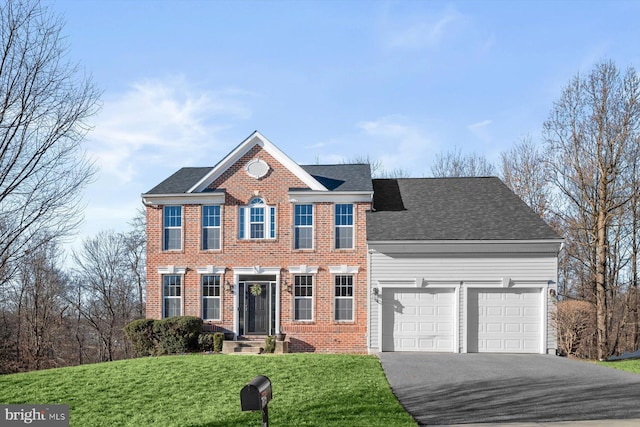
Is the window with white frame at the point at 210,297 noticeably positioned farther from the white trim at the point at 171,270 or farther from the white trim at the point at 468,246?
the white trim at the point at 468,246

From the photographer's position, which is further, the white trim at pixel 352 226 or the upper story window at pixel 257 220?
the upper story window at pixel 257 220

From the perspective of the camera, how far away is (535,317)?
2080 centimetres

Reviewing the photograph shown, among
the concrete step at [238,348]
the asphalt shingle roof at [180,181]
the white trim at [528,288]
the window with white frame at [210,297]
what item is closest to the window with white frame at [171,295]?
the window with white frame at [210,297]

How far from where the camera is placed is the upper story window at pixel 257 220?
76.6 ft

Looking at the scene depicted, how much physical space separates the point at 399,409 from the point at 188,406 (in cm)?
413

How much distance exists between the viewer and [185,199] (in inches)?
928

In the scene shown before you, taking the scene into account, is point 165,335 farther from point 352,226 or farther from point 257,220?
point 352,226

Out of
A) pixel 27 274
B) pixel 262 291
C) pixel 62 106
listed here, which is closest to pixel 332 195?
pixel 262 291

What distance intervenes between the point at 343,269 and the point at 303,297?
190cm

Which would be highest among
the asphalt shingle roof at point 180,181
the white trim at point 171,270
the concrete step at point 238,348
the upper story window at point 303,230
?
the asphalt shingle roof at point 180,181

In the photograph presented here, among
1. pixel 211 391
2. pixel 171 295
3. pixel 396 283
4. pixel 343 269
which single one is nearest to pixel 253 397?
pixel 211 391

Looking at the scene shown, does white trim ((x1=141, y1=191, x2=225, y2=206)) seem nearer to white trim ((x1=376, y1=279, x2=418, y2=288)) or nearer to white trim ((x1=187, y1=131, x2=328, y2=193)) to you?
white trim ((x1=187, y1=131, x2=328, y2=193))

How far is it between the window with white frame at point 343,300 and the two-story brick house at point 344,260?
0.04 metres

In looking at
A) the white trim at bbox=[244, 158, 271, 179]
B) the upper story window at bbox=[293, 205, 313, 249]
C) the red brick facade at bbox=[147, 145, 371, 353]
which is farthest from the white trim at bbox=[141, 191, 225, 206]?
the upper story window at bbox=[293, 205, 313, 249]
